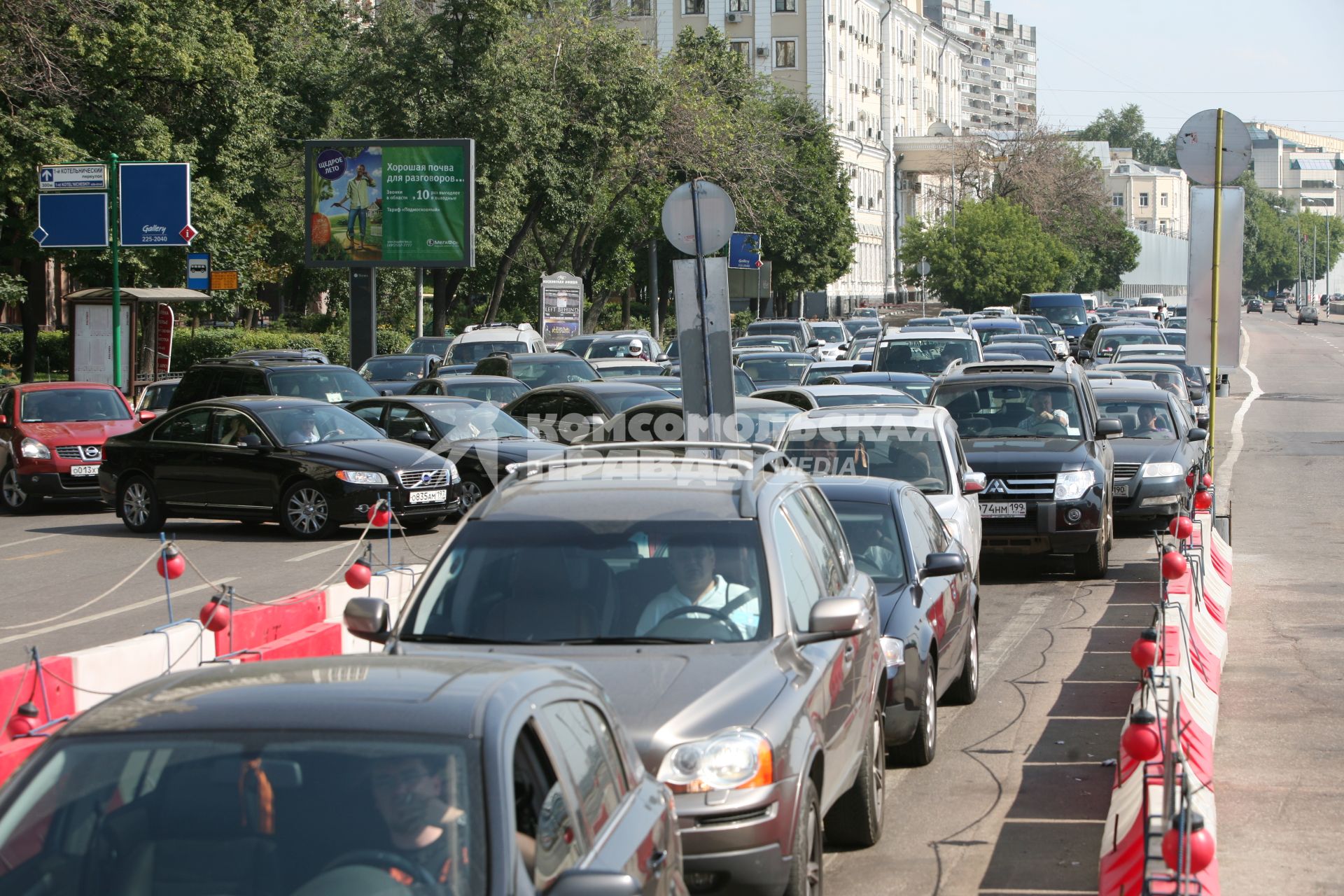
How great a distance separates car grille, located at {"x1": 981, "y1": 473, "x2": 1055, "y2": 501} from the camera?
1455cm

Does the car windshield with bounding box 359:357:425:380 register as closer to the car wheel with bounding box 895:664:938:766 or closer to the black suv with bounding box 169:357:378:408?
the black suv with bounding box 169:357:378:408

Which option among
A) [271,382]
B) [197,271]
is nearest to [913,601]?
[271,382]

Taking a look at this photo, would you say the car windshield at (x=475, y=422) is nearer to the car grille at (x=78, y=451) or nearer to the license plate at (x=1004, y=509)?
the car grille at (x=78, y=451)

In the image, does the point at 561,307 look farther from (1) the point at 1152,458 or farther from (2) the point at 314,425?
(1) the point at 1152,458

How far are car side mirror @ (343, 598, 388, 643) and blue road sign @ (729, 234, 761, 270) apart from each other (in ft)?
166

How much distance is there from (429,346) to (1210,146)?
2459 cm

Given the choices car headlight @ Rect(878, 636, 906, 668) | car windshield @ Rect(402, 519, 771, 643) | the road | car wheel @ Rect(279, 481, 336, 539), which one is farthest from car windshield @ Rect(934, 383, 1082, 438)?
car windshield @ Rect(402, 519, 771, 643)

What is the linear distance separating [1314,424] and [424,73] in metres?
23.0

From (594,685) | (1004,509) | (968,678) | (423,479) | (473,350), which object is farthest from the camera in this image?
(473,350)

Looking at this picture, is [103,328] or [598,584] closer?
[598,584]

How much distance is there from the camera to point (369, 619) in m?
5.77

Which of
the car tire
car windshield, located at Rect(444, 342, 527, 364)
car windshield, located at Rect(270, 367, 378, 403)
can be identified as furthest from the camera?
car windshield, located at Rect(444, 342, 527, 364)

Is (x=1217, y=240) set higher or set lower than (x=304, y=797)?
higher

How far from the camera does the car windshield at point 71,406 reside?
21.9 meters
